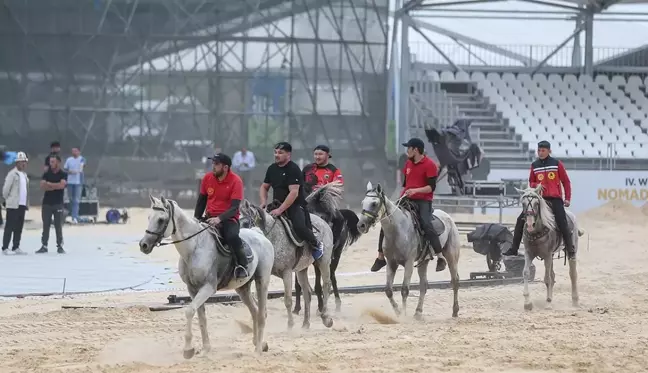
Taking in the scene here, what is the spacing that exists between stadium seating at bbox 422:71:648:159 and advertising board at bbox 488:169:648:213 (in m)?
1.53

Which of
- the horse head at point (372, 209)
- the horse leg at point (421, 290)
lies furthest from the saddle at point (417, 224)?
the horse head at point (372, 209)

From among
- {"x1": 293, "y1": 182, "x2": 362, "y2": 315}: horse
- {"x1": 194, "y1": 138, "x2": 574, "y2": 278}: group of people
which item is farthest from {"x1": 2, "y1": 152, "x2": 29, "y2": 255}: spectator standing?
{"x1": 293, "y1": 182, "x2": 362, "y2": 315}: horse

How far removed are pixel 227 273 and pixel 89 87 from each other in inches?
1012

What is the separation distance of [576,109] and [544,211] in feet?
75.2

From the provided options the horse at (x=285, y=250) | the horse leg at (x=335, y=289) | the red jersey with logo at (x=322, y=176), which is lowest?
the horse leg at (x=335, y=289)

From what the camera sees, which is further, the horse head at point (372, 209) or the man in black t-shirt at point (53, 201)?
the man in black t-shirt at point (53, 201)

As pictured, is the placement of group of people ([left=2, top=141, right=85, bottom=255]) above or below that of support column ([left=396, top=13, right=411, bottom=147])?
below

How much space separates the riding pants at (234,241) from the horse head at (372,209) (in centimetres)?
276

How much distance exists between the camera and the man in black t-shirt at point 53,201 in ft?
71.3

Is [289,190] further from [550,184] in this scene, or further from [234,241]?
[550,184]

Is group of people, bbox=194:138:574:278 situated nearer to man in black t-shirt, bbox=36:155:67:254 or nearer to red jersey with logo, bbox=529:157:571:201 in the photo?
red jersey with logo, bbox=529:157:571:201

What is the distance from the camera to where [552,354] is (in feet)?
35.5

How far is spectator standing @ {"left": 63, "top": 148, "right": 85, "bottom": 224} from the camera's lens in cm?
2914

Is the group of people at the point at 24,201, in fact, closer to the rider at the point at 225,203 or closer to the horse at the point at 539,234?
the horse at the point at 539,234
